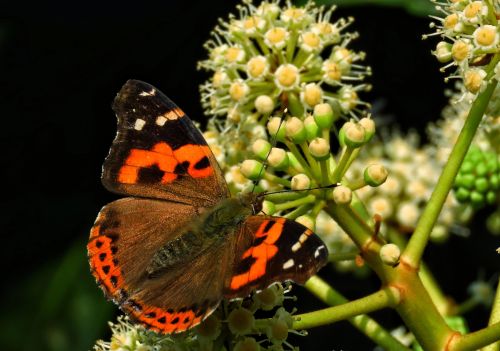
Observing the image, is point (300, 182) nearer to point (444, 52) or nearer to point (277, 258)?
point (277, 258)

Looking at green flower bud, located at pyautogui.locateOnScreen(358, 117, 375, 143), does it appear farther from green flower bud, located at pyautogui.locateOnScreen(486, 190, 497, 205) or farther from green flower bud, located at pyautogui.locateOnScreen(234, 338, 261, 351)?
green flower bud, located at pyautogui.locateOnScreen(486, 190, 497, 205)

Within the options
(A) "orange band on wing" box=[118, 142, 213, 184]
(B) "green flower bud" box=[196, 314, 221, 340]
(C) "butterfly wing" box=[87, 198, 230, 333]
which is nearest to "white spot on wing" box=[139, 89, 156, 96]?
(A) "orange band on wing" box=[118, 142, 213, 184]

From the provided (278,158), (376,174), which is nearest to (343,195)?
(376,174)

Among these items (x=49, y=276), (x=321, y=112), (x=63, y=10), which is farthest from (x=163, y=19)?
(x=321, y=112)

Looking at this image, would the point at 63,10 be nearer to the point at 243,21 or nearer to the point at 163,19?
the point at 163,19

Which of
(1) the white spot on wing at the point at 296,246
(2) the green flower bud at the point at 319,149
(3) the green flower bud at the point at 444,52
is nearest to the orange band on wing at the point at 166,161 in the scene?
(2) the green flower bud at the point at 319,149

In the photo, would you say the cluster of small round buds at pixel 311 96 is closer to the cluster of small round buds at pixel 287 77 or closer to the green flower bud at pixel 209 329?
the cluster of small round buds at pixel 287 77
